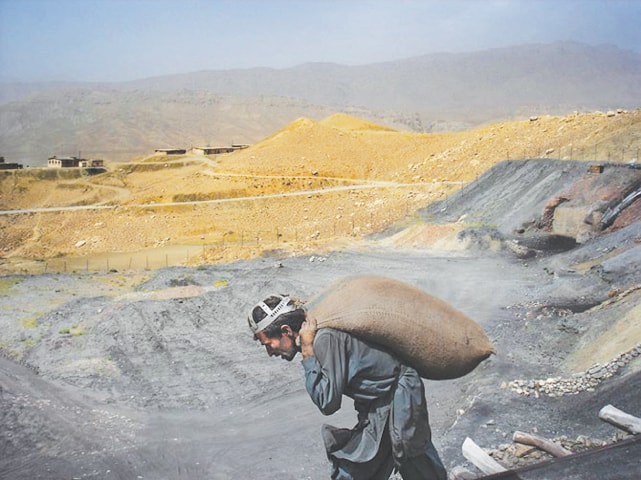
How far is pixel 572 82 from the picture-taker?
611 feet

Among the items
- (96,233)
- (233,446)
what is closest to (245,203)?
(96,233)

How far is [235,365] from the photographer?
43.2 ft

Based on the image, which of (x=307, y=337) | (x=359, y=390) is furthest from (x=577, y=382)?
(x=307, y=337)

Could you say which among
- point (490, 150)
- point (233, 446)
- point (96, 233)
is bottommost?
point (96, 233)

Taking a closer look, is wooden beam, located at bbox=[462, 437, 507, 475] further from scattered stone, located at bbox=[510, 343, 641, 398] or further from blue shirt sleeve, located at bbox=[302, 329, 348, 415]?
blue shirt sleeve, located at bbox=[302, 329, 348, 415]

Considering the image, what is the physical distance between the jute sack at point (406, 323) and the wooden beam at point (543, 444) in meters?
2.89

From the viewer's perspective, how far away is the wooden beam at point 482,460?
641 cm

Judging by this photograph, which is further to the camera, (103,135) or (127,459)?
(103,135)

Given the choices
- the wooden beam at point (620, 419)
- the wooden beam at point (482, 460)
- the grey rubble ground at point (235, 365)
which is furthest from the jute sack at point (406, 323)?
the grey rubble ground at point (235, 365)

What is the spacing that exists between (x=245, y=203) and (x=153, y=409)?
27031 mm

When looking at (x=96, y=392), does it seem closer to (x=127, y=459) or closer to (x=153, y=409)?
(x=153, y=409)

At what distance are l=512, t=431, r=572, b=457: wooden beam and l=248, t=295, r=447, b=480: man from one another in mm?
2761

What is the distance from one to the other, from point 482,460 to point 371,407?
2.93 metres

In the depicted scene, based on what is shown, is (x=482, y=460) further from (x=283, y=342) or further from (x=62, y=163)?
(x=62, y=163)
